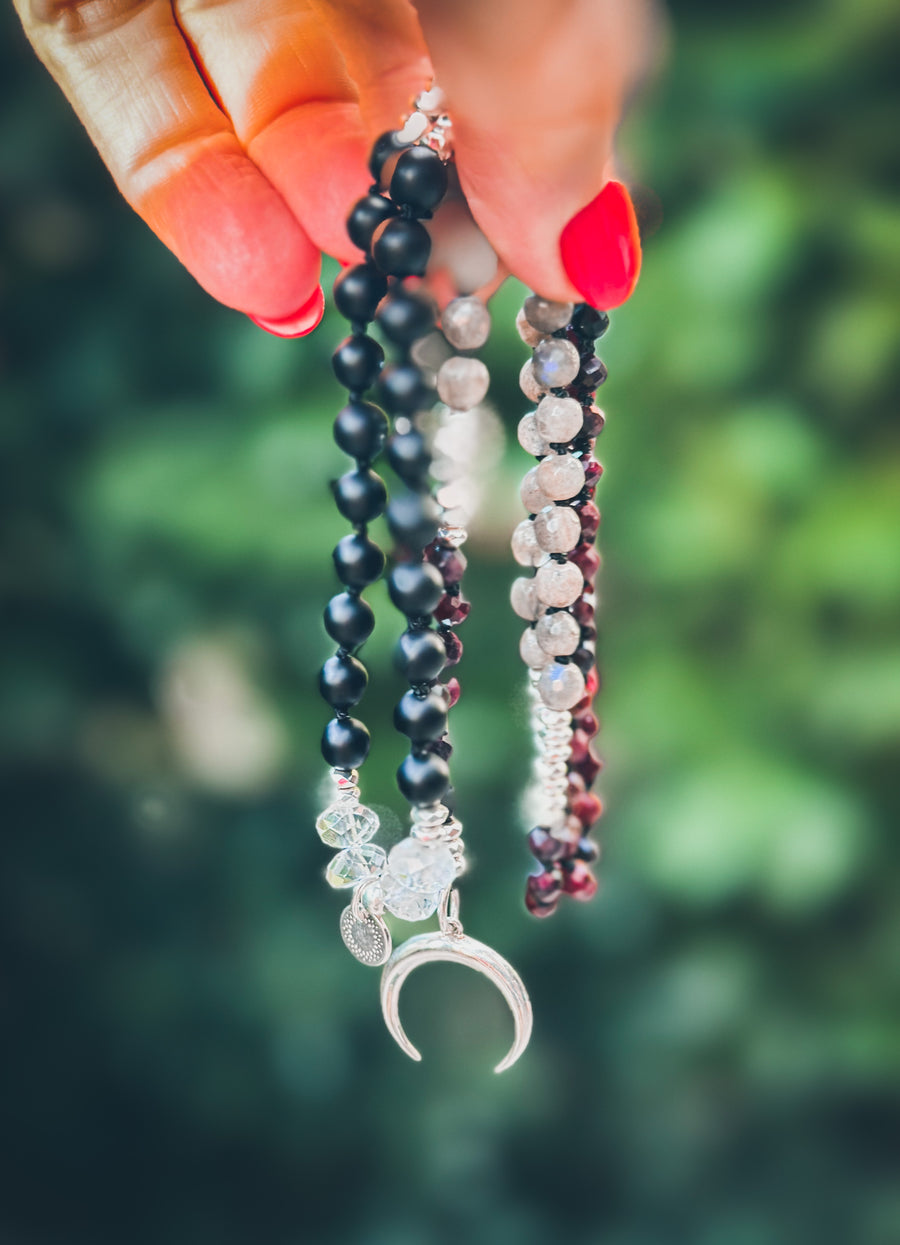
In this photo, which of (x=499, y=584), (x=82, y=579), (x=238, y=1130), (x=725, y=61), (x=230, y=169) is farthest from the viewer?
(x=238, y=1130)

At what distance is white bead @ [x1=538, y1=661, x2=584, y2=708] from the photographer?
63cm

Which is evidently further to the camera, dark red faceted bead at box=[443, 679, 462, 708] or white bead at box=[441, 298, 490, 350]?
dark red faceted bead at box=[443, 679, 462, 708]

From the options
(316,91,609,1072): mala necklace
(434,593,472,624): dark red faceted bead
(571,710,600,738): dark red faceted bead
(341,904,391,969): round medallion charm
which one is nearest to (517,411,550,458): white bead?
(316,91,609,1072): mala necklace

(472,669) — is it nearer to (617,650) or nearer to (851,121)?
(617,650)

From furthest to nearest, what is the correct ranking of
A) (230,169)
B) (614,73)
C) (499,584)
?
(499,584), (230,169), (614,73)

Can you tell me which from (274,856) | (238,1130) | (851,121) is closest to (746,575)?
(851,121)

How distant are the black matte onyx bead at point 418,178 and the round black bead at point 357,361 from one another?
7cm

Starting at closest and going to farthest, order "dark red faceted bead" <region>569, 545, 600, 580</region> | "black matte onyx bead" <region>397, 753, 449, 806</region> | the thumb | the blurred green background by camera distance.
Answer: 1. the thumb
2. "black matte onyx bead" <region>397, 753, 449, 806</region>
3. "dark red faceted bead" <region>569, 545, 600, 580</region>
4. the blurred green background

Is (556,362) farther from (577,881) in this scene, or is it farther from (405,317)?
(577,881)

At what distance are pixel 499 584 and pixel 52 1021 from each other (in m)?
0.86

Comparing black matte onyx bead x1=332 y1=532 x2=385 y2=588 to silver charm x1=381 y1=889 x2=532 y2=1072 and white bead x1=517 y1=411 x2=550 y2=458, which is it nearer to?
white bead x1=517 y1=411 x2=550 y2=458

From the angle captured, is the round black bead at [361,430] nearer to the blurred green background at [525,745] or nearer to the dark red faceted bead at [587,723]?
the dark red faceted bead at [587,723]

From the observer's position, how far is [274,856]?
4.12ft

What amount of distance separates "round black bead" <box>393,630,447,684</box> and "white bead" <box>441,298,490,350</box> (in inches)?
6.0
